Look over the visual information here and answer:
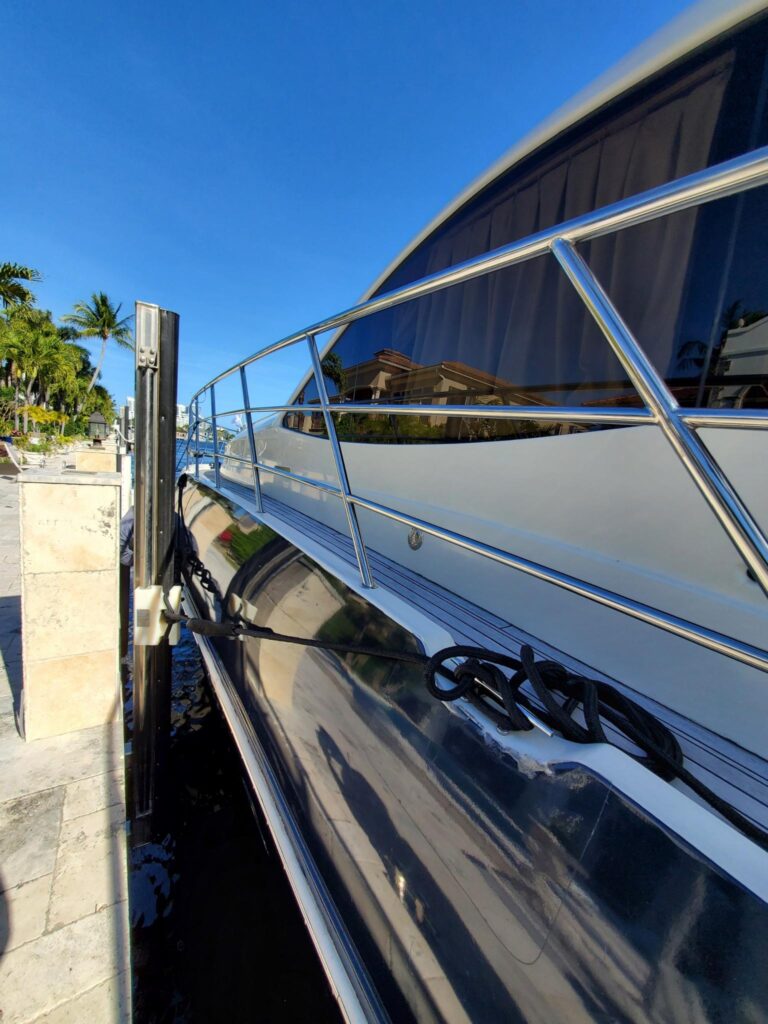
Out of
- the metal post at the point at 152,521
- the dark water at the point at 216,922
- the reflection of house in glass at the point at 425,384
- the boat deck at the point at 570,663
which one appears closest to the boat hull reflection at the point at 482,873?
the boat deck at the point at 570,663

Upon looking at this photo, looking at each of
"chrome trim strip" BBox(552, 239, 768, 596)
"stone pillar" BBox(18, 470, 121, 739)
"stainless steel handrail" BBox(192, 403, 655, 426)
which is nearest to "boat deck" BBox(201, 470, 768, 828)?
"chrome trim strip" BBox(552, 239, 768, 596)

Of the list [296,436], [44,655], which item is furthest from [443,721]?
[296,436]

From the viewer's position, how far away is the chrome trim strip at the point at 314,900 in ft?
2.90

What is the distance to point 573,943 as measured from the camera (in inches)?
24.0

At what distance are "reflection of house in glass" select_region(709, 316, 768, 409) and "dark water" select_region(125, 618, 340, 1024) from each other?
2207 mm

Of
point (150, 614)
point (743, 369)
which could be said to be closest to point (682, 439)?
point (743, 369)

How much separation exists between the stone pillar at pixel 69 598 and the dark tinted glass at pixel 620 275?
1704 mm

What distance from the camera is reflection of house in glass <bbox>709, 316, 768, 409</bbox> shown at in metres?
1.11

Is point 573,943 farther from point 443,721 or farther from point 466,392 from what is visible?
point 466,392

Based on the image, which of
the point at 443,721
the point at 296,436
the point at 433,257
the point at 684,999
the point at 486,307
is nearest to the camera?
the point at 684,999

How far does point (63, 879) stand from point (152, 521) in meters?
1.41

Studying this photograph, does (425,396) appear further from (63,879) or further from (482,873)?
(63,879)

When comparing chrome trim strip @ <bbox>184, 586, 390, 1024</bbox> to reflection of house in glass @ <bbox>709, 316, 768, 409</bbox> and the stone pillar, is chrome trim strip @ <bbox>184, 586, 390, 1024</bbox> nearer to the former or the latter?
the stone pillar

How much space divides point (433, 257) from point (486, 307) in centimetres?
60
